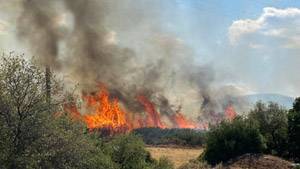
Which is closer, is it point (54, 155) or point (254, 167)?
point (54, 155)

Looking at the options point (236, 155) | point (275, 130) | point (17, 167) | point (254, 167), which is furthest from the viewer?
point (275, 130)

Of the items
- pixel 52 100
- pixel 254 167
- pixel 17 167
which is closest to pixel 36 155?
pixel 17 167

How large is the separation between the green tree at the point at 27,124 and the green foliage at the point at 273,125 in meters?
43.2

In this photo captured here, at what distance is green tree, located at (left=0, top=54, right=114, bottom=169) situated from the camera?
23594mm

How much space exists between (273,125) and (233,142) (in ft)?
39.3

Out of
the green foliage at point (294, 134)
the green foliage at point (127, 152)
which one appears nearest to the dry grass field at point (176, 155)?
the green foliage at point (294, 134)

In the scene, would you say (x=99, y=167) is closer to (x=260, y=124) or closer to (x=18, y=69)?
(x=18, y=69)

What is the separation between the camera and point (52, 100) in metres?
25.1

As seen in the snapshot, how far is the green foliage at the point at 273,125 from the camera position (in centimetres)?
6481

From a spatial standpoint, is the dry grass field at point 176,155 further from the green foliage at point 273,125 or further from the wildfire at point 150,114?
the wildfire at point 150,114

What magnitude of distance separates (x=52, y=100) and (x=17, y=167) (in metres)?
3.89

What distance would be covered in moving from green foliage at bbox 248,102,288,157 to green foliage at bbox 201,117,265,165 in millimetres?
5530

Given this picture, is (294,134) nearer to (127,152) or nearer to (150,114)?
(127,152)

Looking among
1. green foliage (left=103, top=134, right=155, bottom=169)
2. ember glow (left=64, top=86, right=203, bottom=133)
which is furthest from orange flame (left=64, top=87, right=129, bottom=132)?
green foliage (left=103, top=134, right=155, bottom=169)
